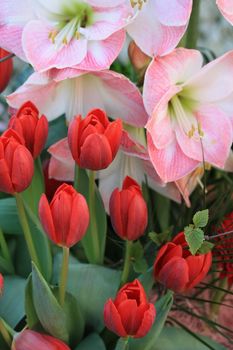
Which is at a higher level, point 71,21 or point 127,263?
point 71,21

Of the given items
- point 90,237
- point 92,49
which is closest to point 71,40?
point 92,49

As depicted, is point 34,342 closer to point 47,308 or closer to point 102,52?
point 47,308

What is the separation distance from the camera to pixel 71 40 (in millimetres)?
466

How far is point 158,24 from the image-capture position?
0.45m

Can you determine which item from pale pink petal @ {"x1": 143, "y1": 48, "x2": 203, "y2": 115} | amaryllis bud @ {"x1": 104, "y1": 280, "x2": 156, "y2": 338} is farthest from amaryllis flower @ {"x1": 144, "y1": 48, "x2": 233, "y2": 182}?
amaryllis bud @ {"x1": 104, "y1": 280, "x2": 156, "y2": 338}

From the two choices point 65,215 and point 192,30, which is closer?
point 65,215

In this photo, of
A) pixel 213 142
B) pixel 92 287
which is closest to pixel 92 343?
pixel 92 287

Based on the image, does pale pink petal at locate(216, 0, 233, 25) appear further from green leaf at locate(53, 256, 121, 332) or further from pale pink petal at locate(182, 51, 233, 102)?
green leaf at locate(53, 256, 121, 332)

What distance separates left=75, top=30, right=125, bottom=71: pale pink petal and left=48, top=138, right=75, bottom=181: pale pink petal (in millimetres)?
57

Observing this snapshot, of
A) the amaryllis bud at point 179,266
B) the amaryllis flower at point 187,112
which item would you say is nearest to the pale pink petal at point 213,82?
the amaryllis flower at point 187,112

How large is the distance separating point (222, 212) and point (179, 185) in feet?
0.17

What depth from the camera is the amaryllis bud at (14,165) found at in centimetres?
40

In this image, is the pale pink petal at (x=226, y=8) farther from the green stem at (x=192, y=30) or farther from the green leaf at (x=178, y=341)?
the green leaf at (x=178, y=341)

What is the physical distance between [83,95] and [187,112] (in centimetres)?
7
